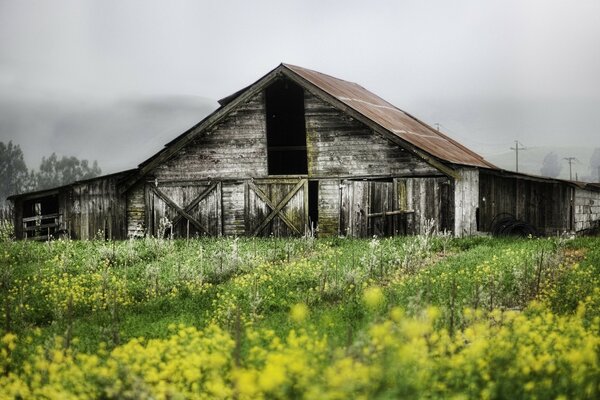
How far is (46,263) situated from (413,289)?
8.59 m

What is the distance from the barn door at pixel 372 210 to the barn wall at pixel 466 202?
1490 mm

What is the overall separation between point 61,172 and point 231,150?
380 ft

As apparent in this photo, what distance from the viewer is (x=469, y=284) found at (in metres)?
11.0

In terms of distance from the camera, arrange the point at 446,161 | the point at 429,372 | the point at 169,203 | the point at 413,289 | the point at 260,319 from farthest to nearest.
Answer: the point at 169,203 < the point at 446,161 < the point at 413,289 < the point at 260,319 < the point at 429,372

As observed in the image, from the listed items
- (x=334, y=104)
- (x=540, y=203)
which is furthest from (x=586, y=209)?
(x=334, y=104)

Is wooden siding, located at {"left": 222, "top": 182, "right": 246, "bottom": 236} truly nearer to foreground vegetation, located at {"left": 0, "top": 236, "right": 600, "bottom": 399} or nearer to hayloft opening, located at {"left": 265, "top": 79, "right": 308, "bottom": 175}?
foreground vegetation, located at {"left": 0, "top": 236, "right": 600, "bottom": 399}

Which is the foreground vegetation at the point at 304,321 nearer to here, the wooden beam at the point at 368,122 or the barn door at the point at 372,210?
the barn door at the point at 372,210

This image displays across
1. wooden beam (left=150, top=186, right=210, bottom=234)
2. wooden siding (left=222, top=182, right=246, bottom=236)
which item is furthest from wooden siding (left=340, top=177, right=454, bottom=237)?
wooden beam (left=150, top=186, right=210, bottom=234)

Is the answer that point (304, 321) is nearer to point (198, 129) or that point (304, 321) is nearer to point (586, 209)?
point (198, 129)

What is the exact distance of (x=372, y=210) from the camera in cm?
2095

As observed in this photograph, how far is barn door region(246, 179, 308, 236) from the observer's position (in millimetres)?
21625

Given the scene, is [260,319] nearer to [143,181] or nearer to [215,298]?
[215,298]

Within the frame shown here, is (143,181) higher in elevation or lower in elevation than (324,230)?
higher

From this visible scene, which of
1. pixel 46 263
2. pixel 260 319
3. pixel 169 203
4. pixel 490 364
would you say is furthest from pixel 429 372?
pixel 169 203
